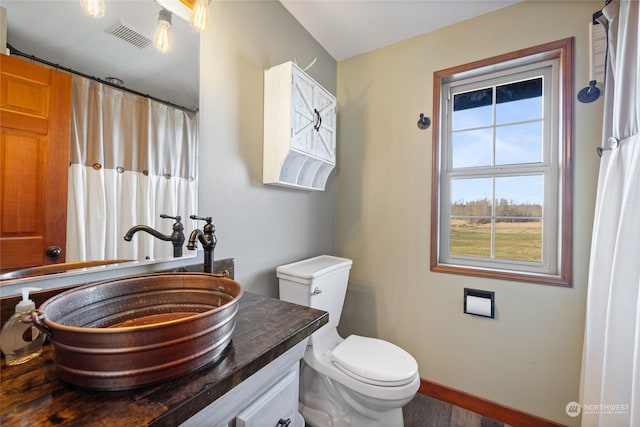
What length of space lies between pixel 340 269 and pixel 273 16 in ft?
5.15

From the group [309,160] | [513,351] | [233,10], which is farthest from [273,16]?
[513,351]

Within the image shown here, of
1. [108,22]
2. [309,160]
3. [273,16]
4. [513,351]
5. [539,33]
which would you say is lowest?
[513,351]

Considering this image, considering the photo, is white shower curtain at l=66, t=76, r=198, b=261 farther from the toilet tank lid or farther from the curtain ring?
the curtain ring

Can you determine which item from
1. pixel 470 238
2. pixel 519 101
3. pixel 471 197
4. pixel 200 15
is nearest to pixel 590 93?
pixel 519 101

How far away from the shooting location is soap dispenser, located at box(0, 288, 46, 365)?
1.93 feet

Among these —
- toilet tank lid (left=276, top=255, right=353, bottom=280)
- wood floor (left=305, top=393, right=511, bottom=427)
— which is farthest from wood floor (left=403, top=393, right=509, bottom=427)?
toilet tank lid (left=276, top=255, right=353, bottom=280)

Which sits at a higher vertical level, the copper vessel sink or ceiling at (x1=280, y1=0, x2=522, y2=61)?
ceiling at (x1=280, y1=0, x2=522, y2=61)

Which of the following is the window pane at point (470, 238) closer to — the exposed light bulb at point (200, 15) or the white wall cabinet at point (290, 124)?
the white wall cabinet at point (290, 124)

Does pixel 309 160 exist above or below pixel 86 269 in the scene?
above

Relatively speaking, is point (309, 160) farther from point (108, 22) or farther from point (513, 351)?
point (513, 351)

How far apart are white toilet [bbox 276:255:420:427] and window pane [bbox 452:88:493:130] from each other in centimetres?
131

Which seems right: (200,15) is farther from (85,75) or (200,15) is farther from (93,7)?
(85,75)

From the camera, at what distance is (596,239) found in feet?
3.91

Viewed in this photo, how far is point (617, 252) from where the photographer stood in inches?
40.2
